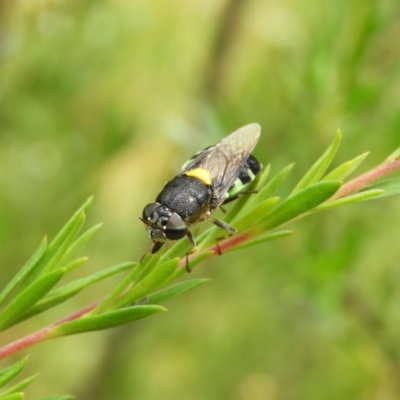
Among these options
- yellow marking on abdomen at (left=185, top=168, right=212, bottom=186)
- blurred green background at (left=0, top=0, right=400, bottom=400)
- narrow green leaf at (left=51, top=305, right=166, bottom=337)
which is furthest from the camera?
blurred green background at (left=0, top=0, right=400, bottom=400)

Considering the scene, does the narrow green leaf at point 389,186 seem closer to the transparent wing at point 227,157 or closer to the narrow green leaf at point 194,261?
the narrow green leaf at point 194,261

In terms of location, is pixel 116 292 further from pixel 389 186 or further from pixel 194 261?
pixel 389 186

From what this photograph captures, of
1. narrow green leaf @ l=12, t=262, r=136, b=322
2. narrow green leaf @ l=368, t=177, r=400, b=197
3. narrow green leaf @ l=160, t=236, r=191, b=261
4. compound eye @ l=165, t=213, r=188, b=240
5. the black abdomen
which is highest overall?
the black abdomen

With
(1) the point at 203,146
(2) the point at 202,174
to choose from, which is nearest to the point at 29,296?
(2) the point at 202,174

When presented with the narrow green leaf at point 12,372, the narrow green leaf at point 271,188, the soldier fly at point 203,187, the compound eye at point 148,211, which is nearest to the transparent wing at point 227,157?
the soldier fly at point 203,187

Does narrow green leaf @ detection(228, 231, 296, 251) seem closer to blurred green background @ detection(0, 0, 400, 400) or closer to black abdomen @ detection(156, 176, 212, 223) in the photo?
black abdomen @ detection(156, 176, 212, 223)

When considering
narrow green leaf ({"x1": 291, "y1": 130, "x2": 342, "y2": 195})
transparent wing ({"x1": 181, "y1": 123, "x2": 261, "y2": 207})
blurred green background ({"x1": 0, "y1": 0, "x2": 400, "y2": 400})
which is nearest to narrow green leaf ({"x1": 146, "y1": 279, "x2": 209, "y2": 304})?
narrow green leaf ({"x1": 291, "y1": 130, "x2": 342, "y2": 195})
